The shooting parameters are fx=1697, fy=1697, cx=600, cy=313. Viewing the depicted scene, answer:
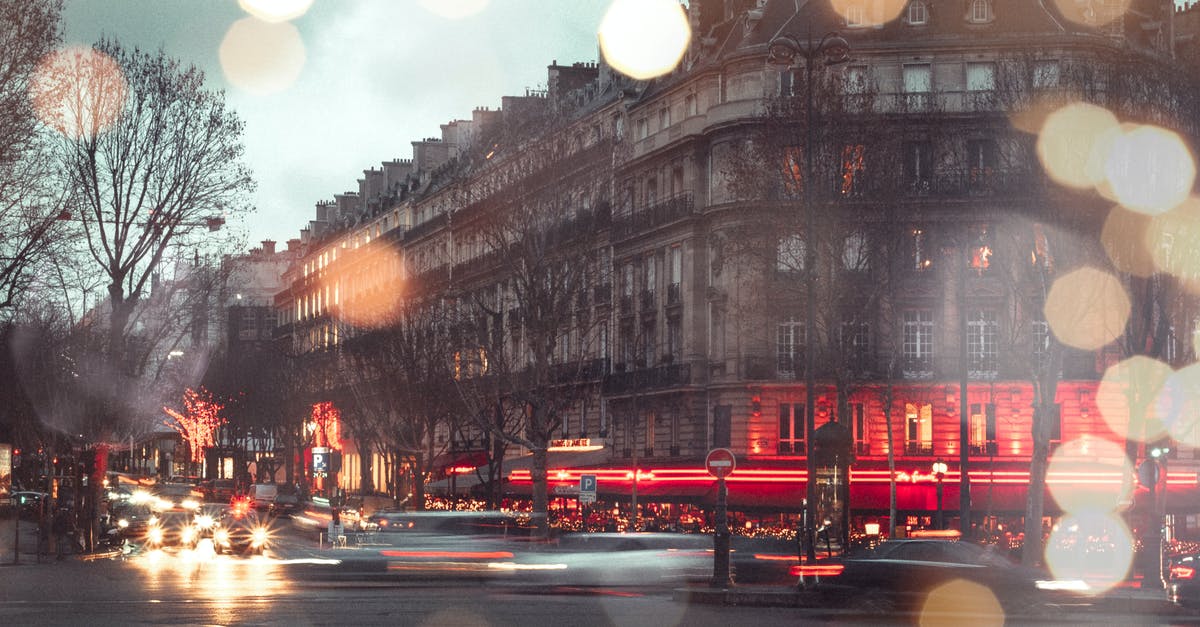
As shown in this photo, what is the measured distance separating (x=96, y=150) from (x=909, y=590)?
28560 mm

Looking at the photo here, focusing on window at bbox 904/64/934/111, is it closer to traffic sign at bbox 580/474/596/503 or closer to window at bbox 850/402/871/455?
window at bbox 850/402/871/455

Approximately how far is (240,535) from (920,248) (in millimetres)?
24089

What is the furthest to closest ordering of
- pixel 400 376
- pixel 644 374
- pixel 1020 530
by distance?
pixel 400 376 < pixel 644 374 < pixel 1020 530

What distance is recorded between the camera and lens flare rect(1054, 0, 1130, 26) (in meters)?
58.6

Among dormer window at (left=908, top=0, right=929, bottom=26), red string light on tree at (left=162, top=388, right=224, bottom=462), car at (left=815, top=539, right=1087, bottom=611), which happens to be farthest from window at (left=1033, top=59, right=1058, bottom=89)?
red string light on tree at (left=162, top=388, right=224, bottom=462)

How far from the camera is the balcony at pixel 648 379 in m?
64.3

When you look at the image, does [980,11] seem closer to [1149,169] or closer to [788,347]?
[788,347]

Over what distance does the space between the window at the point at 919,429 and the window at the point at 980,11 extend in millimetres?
13659

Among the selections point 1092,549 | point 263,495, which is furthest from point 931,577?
point 263,495

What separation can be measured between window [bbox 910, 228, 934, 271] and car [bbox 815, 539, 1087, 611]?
23166 mm

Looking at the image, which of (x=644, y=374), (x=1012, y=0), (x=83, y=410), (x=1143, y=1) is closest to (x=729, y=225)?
(x=644, y=374)

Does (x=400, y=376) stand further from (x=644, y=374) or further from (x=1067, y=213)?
(x=1067, y=213)

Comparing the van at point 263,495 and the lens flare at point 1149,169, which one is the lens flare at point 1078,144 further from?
the van at point 263,495

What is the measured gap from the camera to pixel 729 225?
62281 mm
